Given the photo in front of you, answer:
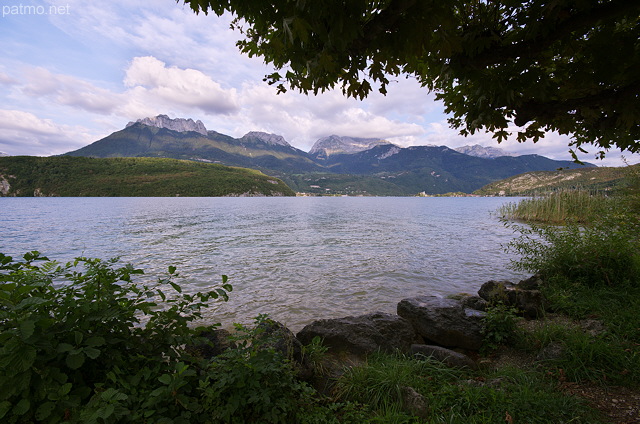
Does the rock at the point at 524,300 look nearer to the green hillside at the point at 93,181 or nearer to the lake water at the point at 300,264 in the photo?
the lake water at the point at 300,264

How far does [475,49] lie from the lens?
3.76 meters

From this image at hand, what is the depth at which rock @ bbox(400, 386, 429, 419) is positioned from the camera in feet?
12.7

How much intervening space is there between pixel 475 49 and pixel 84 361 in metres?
6.16

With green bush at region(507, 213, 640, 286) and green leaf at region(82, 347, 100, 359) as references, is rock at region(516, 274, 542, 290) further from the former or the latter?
green leaf at region(82, 347, 100, 359)

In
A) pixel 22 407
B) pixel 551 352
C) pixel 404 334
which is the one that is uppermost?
pixel 22 407

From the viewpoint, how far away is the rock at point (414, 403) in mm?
3871

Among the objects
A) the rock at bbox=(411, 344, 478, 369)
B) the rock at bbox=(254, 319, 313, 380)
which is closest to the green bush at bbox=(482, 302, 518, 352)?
the rock at bbox=(411, 344, 478, 369)

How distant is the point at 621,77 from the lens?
4199mm

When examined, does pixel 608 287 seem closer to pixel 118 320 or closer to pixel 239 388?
pixel 239 388

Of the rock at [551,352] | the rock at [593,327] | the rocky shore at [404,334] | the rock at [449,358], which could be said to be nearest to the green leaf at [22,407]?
the rocky shore at [404,334]

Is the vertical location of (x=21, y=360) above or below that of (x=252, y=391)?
above

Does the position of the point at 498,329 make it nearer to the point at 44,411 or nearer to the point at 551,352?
the point at 551,352

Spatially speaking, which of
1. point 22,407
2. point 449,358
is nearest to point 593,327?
point 449,358

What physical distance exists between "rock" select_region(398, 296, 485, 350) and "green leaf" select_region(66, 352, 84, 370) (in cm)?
709
